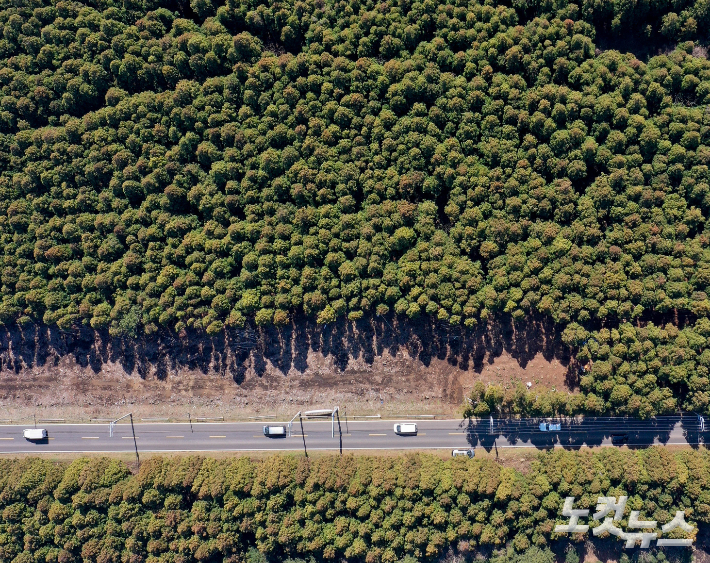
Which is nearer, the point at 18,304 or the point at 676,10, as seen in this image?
the point at 676,10

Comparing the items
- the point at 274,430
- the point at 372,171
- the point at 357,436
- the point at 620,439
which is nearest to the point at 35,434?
the point at 274,430

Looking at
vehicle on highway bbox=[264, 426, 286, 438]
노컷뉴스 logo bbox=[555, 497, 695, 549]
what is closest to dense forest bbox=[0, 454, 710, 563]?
노컷뉴스 logo bbox=[555, 497, 695, 549]

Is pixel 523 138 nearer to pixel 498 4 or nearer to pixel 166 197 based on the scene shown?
pixel 498 4

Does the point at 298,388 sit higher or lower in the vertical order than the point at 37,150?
lower

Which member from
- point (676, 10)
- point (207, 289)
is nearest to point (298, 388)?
point (207, 289)

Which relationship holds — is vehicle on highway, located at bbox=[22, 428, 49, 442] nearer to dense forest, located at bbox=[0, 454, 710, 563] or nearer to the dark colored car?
dense forest, located at bbox=[0, 454, 710, 563]
